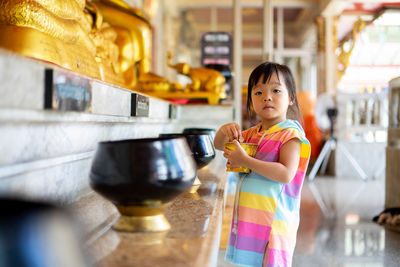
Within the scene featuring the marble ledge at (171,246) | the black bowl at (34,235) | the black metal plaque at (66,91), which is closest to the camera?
the black bowl at (34,235)

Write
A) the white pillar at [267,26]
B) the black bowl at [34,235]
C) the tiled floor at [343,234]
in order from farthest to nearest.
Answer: the white pillar at [267,26] → the tiled floor at [343,234] → the black bowl at [34,235]

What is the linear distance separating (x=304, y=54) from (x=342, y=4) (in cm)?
116

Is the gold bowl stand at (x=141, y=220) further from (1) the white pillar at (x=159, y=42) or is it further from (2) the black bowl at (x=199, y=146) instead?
(1) the white pillar at (x=159, y=42)

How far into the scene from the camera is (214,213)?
2.61 ft

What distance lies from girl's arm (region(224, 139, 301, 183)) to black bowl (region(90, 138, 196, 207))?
1.38 feet

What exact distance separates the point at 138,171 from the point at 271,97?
68 cm

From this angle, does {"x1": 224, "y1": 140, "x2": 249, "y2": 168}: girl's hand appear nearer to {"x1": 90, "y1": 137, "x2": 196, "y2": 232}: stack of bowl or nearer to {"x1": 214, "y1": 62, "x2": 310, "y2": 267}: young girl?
{"x1": 214, "y1": 62, "x2": 310, "y2": 267}: young girl

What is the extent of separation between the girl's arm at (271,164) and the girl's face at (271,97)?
0.49ft

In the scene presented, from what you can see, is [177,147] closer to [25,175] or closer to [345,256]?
[25,175]

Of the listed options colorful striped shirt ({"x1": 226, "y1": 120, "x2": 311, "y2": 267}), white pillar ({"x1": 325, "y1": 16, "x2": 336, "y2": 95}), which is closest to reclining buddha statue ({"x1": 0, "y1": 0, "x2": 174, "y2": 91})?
colorful striped shirt ({"x1": 226, "y1": 120, "x2": 311, "y2": 267})

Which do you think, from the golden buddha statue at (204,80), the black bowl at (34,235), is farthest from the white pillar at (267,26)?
the black bowl at (34,235)

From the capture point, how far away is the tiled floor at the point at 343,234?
202 centimetres

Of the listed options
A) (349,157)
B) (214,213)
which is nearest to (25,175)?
(214,213)

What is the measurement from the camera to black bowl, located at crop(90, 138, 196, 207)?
56cm
